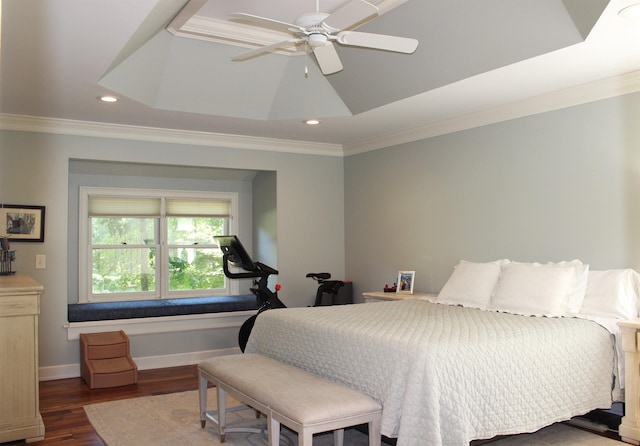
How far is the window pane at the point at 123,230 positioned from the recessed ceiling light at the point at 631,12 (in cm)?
504

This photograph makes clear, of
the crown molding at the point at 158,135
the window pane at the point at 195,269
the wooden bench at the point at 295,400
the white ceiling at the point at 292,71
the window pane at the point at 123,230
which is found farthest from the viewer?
the window pane at the point at 195,269

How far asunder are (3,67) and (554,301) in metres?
3.87

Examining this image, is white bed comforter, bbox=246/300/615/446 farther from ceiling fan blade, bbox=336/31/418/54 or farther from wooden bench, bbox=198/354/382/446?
ceiling fan blade, bbox=336/31/418/54

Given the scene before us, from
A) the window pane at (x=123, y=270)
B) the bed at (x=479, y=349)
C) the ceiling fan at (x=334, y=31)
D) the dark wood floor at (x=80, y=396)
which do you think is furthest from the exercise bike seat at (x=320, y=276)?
the ceiling fan at (x=334, y=31)

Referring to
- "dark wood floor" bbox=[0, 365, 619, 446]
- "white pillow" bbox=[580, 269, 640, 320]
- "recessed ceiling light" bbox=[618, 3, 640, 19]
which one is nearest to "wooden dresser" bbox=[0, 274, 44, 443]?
"dark wood floor" bbox=[0, 365, 619, 446]

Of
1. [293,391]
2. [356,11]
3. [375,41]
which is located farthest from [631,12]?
[293,391]

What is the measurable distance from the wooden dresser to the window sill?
1722 millimetres

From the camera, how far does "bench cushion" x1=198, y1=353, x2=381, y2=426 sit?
8.47ft

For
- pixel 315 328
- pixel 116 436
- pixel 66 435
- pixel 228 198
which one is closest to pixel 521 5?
pixel 315 328

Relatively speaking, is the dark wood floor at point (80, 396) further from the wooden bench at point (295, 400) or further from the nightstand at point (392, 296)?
the nightstand at point (392, 296)

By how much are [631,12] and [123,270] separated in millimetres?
5275

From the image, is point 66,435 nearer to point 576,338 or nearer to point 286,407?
point 286,407

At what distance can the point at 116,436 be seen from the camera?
355cm

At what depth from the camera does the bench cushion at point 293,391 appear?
2.58m
